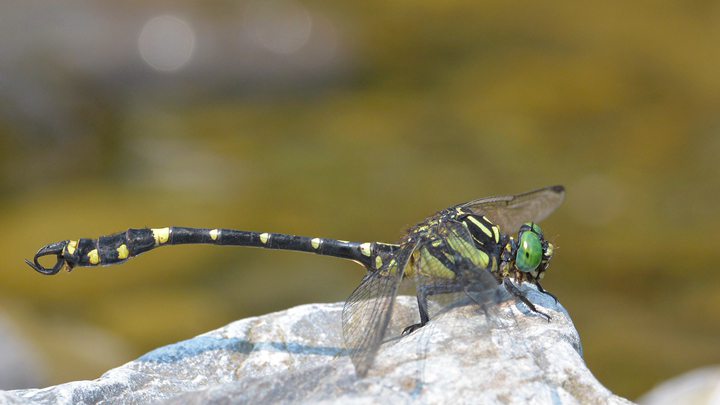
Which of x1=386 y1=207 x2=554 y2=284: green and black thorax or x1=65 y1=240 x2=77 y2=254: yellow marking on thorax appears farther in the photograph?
x1=65 y1=240 x2=77 y2=254: yellow marking on thorax

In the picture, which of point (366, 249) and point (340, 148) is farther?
point (340, 148)

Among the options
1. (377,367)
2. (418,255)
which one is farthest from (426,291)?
(377,367)

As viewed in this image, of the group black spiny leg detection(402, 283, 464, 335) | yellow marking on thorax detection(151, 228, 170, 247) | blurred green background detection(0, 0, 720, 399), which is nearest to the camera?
black spiny leg detection(402, 283, 464, 335)

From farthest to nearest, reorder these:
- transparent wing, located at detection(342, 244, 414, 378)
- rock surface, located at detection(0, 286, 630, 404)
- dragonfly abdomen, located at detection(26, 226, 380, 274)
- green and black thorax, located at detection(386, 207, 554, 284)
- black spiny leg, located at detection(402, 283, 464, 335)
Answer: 1. dragonfly abdomen, located at detection(26, 226, 380, 274)
2. green and black thorax, located at detection(386, 207, 554, 284)
3. black spiny leg, located at detection(402, 283, 464, 335)
4. transparent wing, located at detection(342, 244, 414, 378)
5. rock surface, located at detection(0, 286, 630, 404)

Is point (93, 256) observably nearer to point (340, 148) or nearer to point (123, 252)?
point (123, 252)

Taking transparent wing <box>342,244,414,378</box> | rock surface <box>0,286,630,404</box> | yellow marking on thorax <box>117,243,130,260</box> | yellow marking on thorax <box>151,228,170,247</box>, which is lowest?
rock surface <box>0,286,630,404</box>

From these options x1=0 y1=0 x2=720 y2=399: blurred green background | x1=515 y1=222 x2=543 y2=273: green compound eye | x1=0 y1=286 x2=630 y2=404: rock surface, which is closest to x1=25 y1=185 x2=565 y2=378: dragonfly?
x1=515 y1=222 x2=543 y2=273: green compound eye

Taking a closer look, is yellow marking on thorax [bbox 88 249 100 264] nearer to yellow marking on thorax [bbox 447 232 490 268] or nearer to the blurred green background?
yellow marking on thorax [bbox 447 232 490 268]

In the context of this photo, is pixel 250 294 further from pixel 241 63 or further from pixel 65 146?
pixel 241 63

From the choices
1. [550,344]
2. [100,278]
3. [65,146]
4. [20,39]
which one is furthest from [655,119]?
[20,39]
